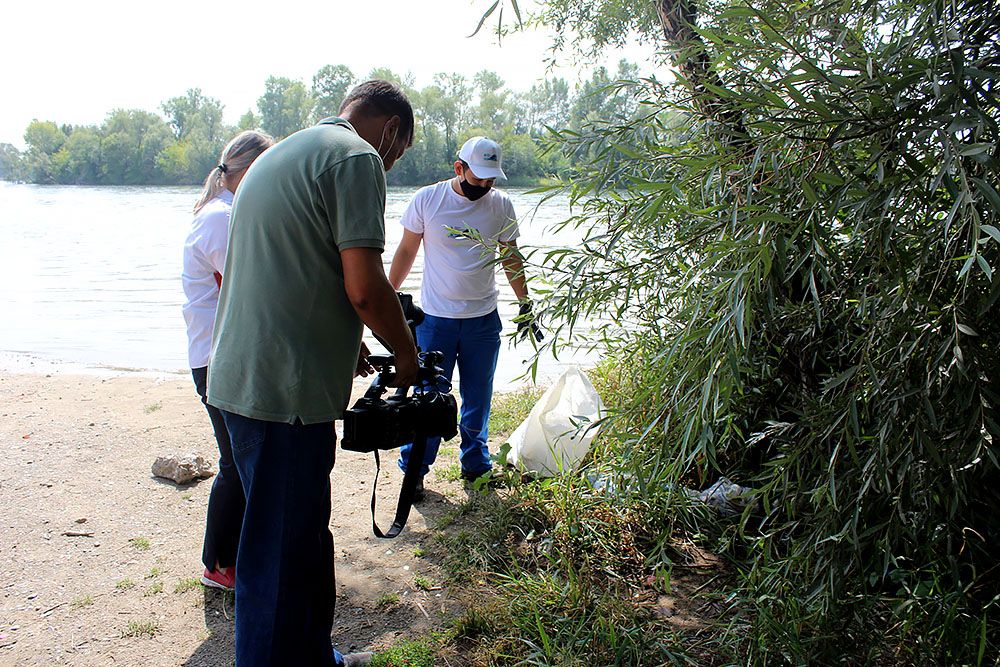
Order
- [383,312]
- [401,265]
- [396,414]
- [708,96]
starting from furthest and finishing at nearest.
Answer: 1. [401,265]
2. [396,414]
3. [383,312]
4. [708,96]

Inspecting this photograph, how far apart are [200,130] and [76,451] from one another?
54400 millimetres

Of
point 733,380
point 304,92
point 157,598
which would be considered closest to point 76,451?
point 157,598

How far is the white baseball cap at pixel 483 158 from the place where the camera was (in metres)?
4.59

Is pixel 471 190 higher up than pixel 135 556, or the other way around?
pixel 471 190

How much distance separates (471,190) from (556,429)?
149cm

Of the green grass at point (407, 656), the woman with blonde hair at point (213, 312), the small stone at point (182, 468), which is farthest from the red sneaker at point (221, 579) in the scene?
the small stone at point (182, 468)

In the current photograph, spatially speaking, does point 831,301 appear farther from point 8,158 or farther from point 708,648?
point 8,158

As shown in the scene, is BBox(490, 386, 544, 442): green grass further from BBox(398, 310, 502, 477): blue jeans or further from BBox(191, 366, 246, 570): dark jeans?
BBox(191, 366, 246, 570): dark jeans

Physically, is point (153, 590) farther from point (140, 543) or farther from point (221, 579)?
point (140, 543)

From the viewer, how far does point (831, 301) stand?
2725mm

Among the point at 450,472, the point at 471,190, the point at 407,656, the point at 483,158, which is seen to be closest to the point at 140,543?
the point at 450,472

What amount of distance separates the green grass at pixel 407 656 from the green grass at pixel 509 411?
8.60 feet

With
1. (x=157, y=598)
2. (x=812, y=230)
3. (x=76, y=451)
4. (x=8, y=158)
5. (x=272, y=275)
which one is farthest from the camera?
(x=8, y=158)

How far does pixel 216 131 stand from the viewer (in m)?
55.7
